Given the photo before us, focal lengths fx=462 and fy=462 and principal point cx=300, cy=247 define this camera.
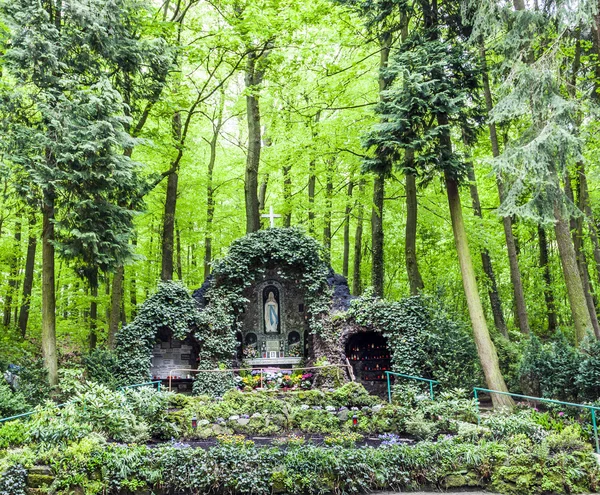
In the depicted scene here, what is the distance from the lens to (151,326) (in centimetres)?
1350

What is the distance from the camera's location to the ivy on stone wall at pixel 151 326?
13.0m

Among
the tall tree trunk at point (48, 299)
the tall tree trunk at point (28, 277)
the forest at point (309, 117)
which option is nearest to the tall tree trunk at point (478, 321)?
the forest at point (309, 117)

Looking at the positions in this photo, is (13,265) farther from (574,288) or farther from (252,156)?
(574,288)

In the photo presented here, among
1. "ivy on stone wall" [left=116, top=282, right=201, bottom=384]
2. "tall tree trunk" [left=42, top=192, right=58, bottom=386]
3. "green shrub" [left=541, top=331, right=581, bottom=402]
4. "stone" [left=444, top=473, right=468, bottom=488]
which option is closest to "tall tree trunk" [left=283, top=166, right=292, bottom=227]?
"ivy on stone wall" [left=116, top=282, right=201, bottom=384]

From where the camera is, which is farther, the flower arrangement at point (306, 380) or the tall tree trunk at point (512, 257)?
the tall tree trunk at point (512, 257)

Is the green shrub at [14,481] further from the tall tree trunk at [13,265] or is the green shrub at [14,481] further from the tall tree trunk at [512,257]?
the tall tree trunk at [512,257]

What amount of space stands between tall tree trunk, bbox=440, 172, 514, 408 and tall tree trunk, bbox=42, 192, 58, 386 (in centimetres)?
980

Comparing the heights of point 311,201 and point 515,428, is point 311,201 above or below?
above

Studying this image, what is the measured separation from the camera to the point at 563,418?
890 cm

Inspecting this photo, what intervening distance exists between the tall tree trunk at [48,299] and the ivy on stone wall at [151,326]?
2.08 meters

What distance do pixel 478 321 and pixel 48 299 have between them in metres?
10.4

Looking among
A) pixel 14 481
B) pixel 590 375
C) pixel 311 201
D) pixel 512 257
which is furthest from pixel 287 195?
pixel 14 481

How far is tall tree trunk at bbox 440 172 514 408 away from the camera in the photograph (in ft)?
34.9

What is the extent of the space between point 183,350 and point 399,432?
800 centimetres
